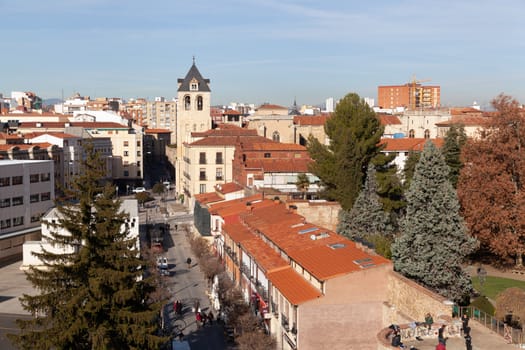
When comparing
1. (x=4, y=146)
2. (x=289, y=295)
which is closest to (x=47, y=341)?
(x=289, y=295)

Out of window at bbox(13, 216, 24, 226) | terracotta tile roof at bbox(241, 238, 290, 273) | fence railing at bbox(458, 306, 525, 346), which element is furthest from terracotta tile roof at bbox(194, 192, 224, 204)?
fence railing at bbox(458, 306, 525, 346)

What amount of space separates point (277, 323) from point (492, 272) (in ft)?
48.7

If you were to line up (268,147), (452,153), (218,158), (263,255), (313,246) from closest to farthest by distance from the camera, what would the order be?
(313,246) < (263,255) < (452,153) < (268,147) < (218,158)

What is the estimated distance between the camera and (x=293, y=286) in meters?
26.3

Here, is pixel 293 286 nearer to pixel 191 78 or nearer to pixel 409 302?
pixel 409 302

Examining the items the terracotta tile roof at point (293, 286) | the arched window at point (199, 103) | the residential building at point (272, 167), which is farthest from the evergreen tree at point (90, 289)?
the arched window at point (199, 103)

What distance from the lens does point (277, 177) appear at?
5450 cm

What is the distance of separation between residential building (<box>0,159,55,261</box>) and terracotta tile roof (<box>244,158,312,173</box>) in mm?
15917

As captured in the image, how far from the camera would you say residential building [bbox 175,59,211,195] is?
83438mm

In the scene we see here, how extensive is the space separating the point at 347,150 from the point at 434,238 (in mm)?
14843

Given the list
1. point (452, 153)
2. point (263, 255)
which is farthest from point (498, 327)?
point (452, 153)

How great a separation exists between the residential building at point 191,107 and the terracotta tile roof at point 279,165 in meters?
24.9

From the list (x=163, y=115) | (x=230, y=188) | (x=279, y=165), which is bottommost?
(x=230, y=188)

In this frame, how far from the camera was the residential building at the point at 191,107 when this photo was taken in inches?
3285
